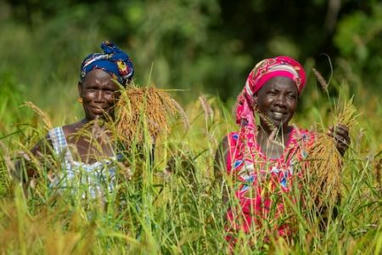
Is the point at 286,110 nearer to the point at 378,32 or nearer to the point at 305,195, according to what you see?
the point at 305,195

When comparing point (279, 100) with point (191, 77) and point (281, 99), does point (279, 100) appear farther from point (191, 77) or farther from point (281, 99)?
point (191, 77)

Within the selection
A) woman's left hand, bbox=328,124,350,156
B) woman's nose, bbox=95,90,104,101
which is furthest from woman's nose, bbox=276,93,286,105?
woman's nose, bbox=95,90,104,101

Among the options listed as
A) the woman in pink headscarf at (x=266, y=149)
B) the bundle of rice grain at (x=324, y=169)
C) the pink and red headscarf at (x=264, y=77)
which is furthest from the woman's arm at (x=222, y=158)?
the bundle of rice grain at (x=324, y=169)

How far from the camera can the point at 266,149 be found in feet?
13.5

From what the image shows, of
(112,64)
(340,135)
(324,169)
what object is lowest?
(324,169)

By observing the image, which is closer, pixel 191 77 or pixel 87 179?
pixel 87 179

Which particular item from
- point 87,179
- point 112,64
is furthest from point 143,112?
point 112,64

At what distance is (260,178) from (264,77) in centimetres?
67

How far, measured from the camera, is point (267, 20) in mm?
11547

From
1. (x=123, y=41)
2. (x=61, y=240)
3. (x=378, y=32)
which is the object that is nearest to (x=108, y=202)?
(x=61, y=240)

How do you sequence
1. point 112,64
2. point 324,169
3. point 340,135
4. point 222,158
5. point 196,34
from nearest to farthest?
point 324,169 → point 340,135 → point 222,158 → point 112,64 → point 196,34

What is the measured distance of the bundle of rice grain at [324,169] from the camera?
3.53m

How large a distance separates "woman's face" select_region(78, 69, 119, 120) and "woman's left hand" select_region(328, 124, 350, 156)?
3.24 ft

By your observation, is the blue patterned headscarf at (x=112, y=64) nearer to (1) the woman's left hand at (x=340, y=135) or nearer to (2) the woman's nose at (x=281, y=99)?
(2) the woman's nose at (x=281, y=99)
